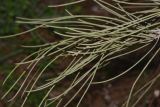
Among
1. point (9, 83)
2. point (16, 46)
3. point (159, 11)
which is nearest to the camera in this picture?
point (159, 11)

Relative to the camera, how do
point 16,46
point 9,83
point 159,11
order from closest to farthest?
point 159,11 → point 9,83 → point 16,46

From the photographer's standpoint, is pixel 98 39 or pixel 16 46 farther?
pixel 16 46

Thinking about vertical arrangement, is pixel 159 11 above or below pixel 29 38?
above

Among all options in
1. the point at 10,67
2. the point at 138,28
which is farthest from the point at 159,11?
the point at 10,67

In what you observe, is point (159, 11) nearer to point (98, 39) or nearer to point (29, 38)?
point (98, 39)

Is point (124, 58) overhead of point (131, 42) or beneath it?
beneath

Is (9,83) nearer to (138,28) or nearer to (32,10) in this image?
(32,10)

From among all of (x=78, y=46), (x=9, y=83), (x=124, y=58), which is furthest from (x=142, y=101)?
(x=78, y=46)

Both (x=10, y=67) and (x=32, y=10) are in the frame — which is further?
(x=32, y=10)

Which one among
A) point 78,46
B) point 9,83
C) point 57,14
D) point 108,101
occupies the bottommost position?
point 108,101
